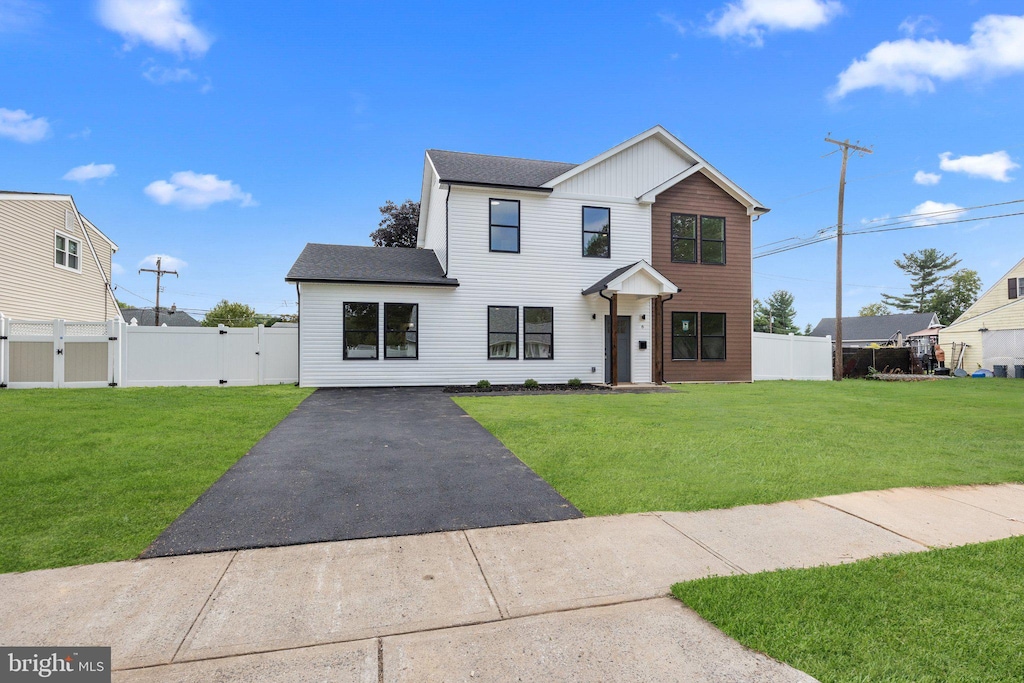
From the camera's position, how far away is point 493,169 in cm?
1662

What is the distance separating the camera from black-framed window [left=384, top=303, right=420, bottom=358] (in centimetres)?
1476

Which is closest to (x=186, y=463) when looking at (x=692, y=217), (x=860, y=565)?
(x=860, y=565)

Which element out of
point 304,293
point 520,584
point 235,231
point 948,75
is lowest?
point 520,584

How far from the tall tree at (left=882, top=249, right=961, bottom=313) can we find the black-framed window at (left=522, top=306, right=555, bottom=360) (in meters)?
63.2

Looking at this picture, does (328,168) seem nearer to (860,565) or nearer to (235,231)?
(235,231)

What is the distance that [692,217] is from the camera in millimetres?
17016

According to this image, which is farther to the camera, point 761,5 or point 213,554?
point 761,5

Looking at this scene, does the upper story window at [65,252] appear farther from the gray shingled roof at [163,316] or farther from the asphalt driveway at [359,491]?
the gray shingled roof at [163,316]

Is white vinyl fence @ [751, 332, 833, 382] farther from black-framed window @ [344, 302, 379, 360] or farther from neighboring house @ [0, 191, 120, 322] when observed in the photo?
neighboring house @ [0, 191, 120, 322]

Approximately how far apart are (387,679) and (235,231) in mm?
36739

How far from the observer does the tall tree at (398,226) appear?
100 ft

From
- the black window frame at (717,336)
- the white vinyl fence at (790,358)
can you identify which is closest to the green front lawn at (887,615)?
the black window frame at (717,336)

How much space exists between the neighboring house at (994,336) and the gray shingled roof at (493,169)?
2494cm

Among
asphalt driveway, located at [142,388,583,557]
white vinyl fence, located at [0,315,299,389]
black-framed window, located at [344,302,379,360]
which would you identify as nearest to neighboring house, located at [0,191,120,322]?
white vinyl fence, located at [0,315,299,389]
